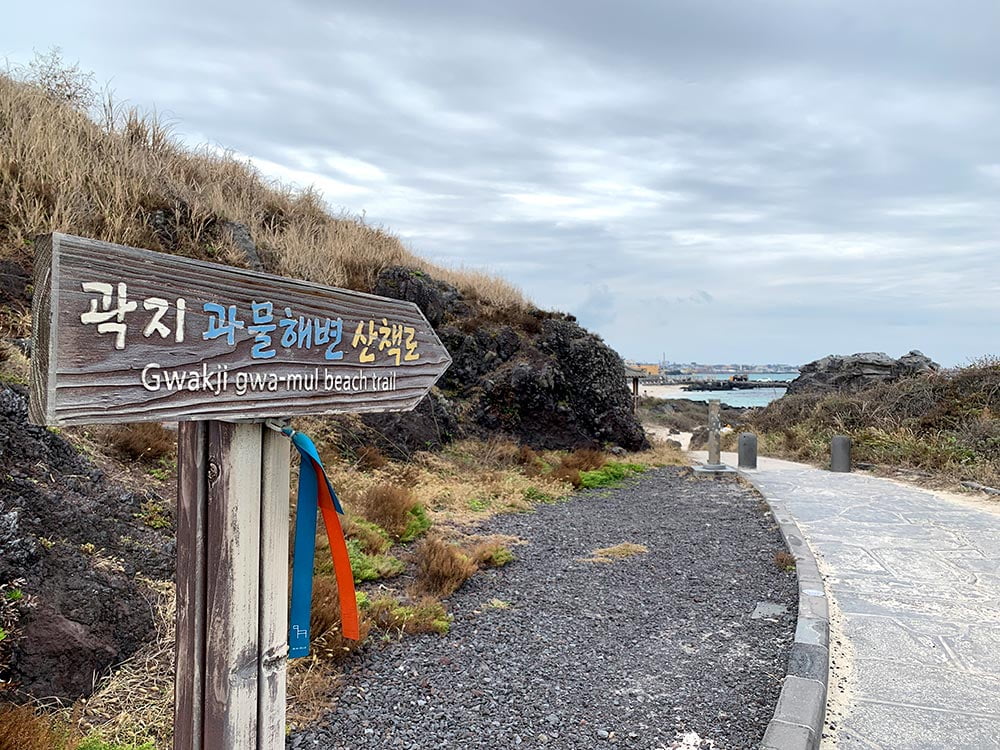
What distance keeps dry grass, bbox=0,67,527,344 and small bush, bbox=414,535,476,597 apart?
12.8 feet

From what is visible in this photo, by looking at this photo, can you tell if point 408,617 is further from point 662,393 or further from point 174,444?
point 662,393

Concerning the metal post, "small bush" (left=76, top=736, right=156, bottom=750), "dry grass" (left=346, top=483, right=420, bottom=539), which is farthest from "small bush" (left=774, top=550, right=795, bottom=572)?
the metal post

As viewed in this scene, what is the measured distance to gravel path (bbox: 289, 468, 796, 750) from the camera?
10.8ft

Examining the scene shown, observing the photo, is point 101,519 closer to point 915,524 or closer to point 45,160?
point 45,160

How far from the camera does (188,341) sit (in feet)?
4.65

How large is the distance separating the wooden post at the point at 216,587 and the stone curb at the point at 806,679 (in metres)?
2.52

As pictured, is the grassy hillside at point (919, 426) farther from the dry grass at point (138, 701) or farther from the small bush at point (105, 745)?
the small bush at point (105, 745)

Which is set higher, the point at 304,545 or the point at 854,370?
the point at 854,370

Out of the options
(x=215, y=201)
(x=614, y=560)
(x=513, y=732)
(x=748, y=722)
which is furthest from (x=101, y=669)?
(x=215, y=201)

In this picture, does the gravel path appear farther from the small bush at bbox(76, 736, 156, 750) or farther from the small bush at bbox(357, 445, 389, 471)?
the small bush at bbox(357, 445, 389, 471)

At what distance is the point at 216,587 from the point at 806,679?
341 centimetres

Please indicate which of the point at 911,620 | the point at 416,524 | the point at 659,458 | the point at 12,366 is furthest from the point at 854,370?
the point at 12,366

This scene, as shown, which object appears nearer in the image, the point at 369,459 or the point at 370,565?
the point at 370,565

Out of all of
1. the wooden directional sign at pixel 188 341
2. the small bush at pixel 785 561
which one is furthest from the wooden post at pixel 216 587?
the small bush at pixel 785 561
